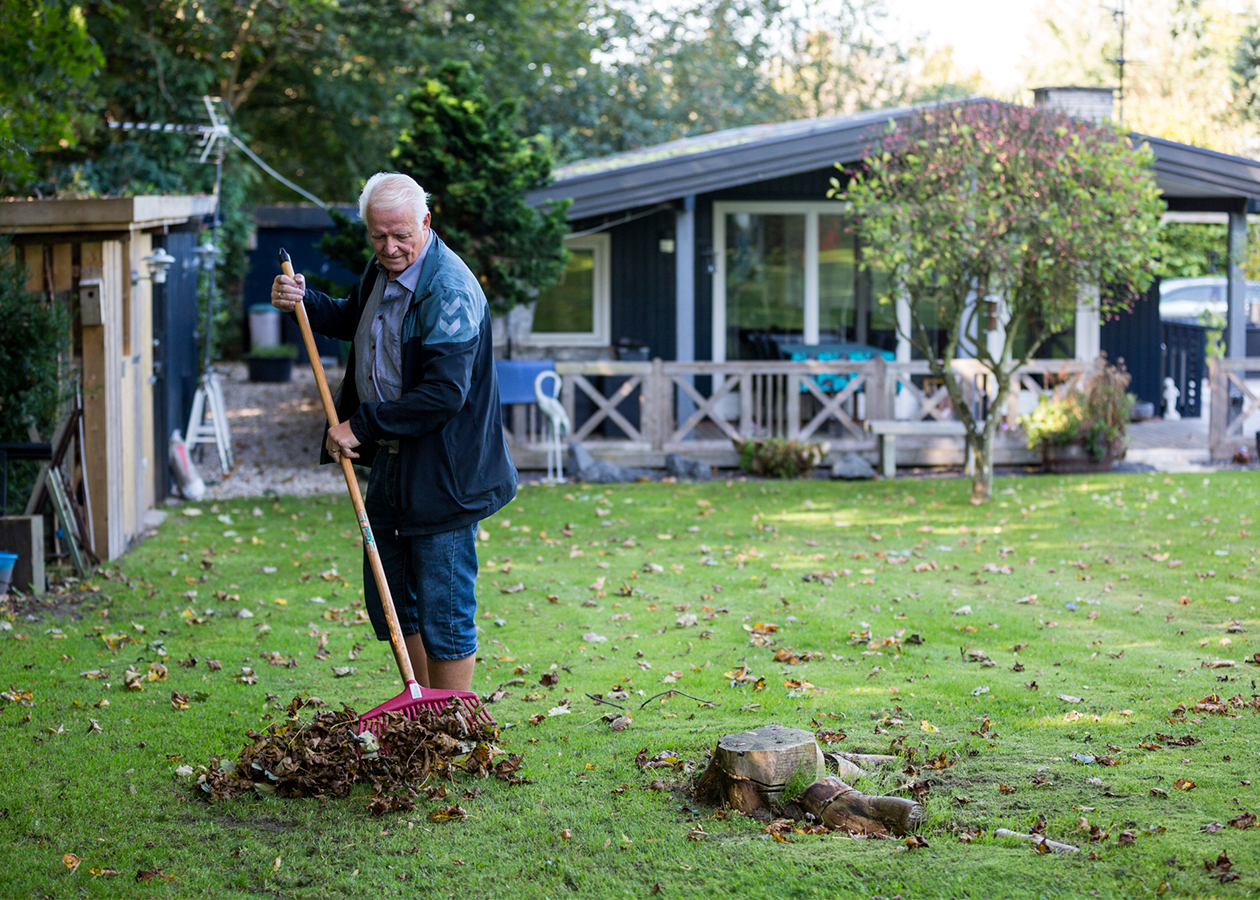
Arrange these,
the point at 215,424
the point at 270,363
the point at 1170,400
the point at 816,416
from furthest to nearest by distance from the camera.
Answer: the point at 270,363
the point at 1170,400
the point at 215,424
the point at 816,416

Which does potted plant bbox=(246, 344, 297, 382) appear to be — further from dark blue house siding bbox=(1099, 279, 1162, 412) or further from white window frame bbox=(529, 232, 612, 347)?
dark blue house siding bbox=(1099, 279, 1162, 412)

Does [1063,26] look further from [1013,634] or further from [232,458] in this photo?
[1013,634]

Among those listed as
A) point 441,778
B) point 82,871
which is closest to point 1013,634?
point 441,778

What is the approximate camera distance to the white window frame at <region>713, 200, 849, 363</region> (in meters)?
14.1

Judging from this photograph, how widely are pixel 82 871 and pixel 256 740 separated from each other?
0.86m

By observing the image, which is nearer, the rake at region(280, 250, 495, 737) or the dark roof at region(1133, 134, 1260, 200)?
the rake at region(280, 250, 495, 737)

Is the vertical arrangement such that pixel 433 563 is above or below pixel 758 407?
below

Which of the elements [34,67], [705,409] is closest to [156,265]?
[34,67]

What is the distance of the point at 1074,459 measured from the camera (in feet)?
38.3

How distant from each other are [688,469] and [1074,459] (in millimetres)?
3707

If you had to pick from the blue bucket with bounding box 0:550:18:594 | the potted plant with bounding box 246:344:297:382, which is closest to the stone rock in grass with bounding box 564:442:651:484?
the blue bucket with bounding box 0:550:18:594

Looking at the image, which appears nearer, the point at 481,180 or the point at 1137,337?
the point at 481,180

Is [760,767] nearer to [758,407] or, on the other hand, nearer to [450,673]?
[450,673]

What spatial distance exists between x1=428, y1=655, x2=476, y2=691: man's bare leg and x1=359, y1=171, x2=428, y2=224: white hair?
1.45 metres
